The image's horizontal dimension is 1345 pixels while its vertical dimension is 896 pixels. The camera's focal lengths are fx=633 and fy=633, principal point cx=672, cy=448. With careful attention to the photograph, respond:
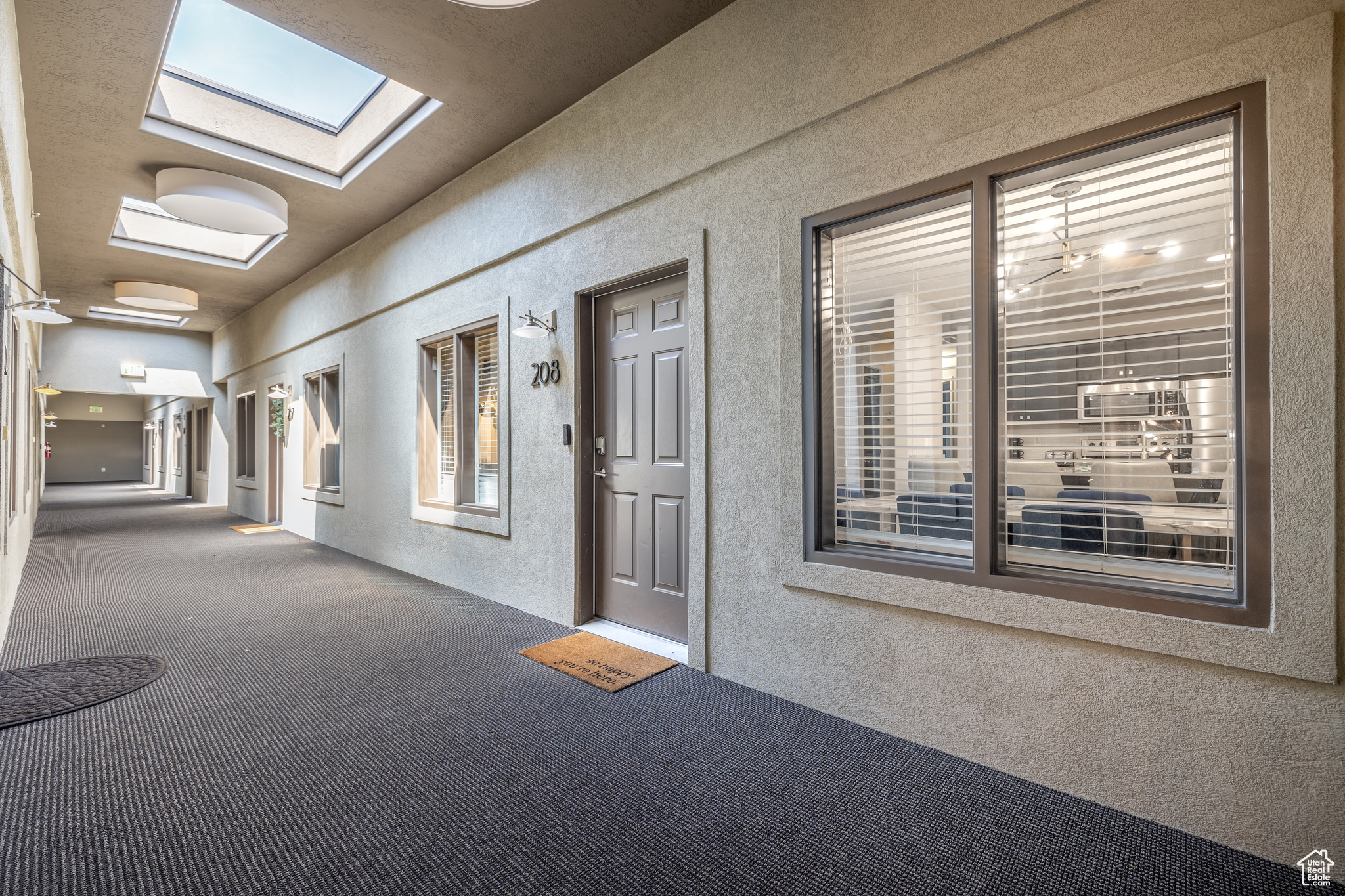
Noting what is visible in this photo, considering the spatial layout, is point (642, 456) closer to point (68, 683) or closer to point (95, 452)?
point (68, 683)

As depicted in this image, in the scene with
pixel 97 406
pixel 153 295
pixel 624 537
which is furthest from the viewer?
pixel 97 406

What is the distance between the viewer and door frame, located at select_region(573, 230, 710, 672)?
3135 mm

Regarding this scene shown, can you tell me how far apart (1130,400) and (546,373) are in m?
3.13

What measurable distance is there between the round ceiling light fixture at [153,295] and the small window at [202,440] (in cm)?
481

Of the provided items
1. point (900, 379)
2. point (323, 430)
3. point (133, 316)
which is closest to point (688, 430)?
point (900, 379)

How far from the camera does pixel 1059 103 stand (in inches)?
81.5

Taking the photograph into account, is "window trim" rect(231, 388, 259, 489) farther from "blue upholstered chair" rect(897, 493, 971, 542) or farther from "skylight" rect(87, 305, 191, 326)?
"blue upholstered chair" rect(897, 493, 971, 542)

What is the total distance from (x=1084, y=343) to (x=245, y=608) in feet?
17.2

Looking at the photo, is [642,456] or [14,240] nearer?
[642,456]

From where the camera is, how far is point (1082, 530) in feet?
7.12

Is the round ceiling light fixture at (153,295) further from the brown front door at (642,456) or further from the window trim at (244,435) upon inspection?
the brown front door at (642,456)

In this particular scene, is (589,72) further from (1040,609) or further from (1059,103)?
(1040,609)

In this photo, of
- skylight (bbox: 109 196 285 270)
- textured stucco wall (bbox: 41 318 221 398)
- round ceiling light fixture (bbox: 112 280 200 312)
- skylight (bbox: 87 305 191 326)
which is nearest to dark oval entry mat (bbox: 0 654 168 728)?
skylight (bbox: 109 196 285 270)

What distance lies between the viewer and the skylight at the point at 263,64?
361 cm
